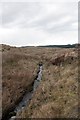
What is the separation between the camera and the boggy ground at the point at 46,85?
25.5 m

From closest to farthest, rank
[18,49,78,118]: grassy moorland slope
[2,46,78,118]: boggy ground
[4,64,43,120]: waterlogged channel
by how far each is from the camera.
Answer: [18,49,78,118]: grassy moorland slope < [2,46,78,118]: boggy ground < [4,64,43,120]: waterlogged channel

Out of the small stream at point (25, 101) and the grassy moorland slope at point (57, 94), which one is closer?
the grassy moorland slope at point (57, 94)

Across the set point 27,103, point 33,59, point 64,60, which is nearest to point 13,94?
point 27,103

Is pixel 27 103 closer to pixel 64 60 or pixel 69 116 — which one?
pixel 69 116

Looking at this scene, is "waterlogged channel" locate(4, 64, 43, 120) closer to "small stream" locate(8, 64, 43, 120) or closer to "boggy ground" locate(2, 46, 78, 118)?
"small stream" locate(8, 64, 43, 120)

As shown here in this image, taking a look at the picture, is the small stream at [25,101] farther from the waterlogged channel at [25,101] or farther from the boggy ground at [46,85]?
the boggy ground at [46,85]

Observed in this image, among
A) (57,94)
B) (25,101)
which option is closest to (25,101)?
(25,101)

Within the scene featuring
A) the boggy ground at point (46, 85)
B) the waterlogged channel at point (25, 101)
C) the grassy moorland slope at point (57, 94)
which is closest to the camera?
the grassy moorland slope at point (57, 94)

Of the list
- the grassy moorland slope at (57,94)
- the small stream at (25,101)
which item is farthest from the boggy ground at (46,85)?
the small stream at (25,101)

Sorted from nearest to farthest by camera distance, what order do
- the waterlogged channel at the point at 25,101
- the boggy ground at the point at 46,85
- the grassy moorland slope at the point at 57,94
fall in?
the grassy moorland slope at the point at 57,94 → the boggy ground at the point at 46,85 → the waterlogged channel at the point at 25,101

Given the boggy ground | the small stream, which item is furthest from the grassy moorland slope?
the small stream

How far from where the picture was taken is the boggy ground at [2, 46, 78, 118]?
83.6 feet

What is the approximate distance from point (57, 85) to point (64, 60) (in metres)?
10.4

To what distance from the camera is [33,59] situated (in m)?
51.2
